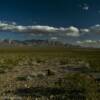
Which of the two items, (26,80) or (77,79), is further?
(26,80)

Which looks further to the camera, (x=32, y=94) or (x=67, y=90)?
(x=67, y=90)

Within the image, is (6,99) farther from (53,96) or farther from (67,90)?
(67,90)

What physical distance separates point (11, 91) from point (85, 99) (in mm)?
4828

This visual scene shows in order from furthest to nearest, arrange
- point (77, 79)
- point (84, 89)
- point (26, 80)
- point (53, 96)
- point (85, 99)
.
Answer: point (26, 80), point (77, 79), point (84, 89), point (53, 96), point (85, 99)

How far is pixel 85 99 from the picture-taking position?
1329 cm

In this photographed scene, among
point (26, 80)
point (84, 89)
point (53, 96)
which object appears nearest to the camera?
point (53, 96)

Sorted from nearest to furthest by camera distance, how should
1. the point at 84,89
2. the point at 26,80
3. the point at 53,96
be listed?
the point at 53,96, the point at 84,89, the point at 26,80

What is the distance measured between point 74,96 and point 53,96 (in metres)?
1.04

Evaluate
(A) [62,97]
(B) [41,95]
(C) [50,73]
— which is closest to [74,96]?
(A) [62,97]

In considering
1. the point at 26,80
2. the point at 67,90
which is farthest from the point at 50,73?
the point at 67,90

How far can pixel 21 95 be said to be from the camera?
14914 millimetres

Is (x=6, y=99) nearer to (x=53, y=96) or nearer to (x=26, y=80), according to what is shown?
(x=53, y=96)

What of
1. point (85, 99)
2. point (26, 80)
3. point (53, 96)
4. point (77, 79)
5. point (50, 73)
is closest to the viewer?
point (85, 99)

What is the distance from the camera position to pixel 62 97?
1405cm
